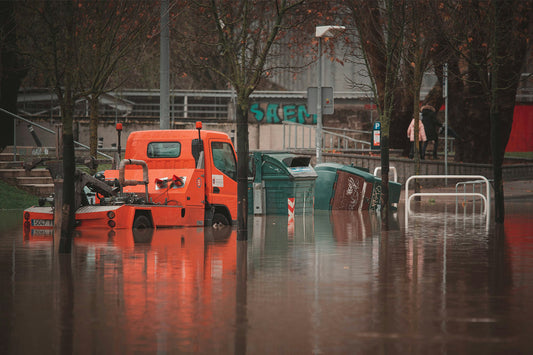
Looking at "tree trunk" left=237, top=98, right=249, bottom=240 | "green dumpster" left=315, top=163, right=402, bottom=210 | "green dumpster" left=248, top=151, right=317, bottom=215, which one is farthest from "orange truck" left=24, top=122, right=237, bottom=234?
"green dumpster" left=315, top=163, right=402, bottom=210

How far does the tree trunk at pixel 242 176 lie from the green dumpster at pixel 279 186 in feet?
20.7

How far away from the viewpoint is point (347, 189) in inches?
979

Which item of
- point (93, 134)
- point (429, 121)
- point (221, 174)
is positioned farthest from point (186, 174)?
point (429, 121)

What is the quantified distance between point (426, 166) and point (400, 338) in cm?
2525

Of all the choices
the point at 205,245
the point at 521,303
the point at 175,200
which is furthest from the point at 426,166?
the point at 521,303

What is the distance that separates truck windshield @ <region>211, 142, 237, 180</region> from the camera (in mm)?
19234

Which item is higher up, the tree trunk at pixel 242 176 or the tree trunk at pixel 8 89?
the tree trunk at pixel 8 89

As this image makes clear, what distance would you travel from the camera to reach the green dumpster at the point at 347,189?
80.9 feet

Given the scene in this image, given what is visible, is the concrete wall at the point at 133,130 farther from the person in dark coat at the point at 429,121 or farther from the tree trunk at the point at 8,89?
the person in dark coat at the point at 429,121

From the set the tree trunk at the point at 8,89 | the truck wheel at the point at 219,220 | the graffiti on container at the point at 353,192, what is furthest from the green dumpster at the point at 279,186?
the tree trunk at the point at 8,89

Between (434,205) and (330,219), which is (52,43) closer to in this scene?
(330,219)

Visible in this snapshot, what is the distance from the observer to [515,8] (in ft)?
100

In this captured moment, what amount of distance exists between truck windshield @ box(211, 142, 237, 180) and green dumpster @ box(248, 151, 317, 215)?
3086 millimetres

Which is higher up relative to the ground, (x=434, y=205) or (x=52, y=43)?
(x=52, y=43)
